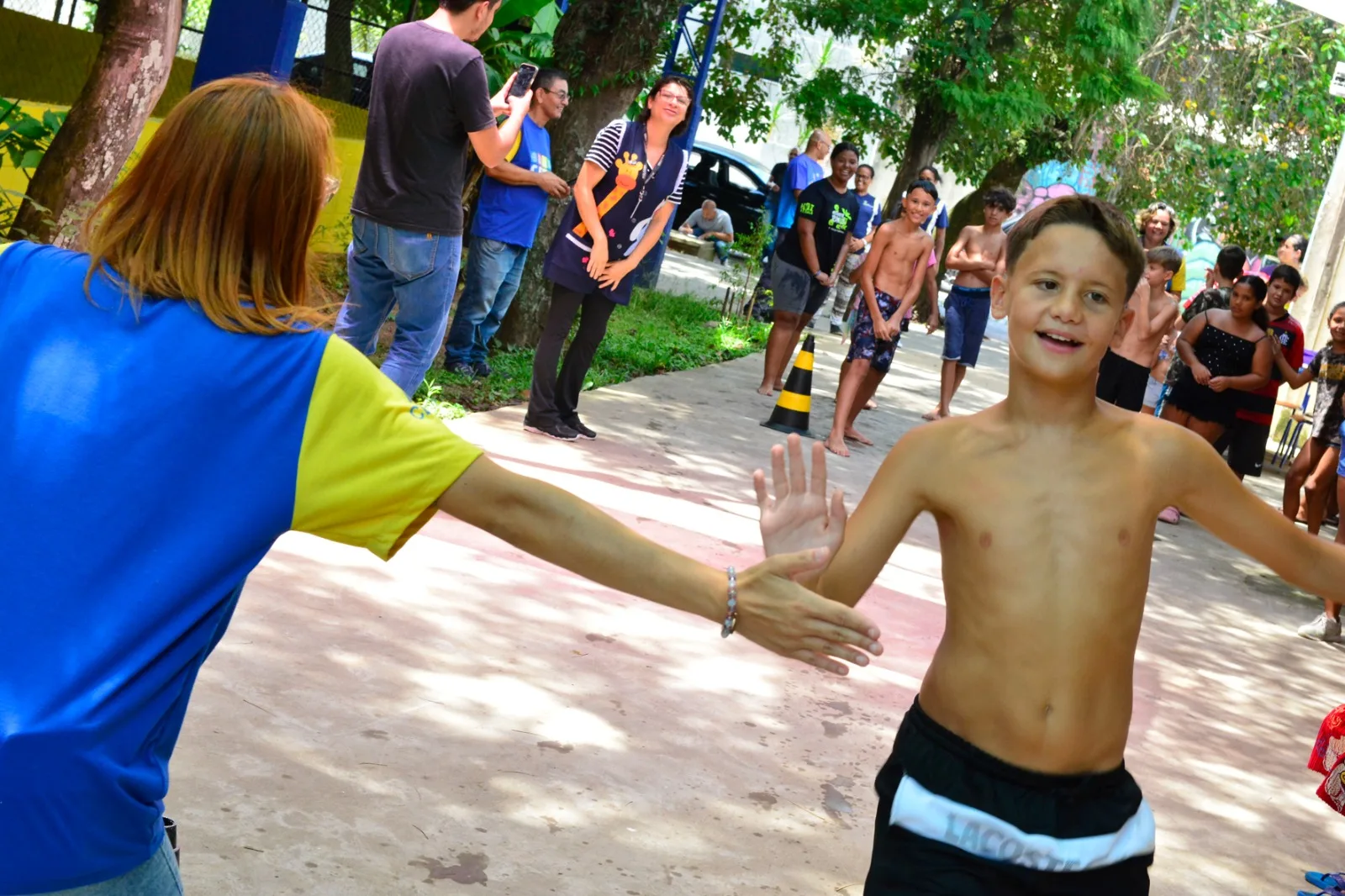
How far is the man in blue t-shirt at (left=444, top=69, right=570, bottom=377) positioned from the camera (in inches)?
365

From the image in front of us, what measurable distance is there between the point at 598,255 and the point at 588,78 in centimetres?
311

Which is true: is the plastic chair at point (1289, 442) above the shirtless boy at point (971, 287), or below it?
below

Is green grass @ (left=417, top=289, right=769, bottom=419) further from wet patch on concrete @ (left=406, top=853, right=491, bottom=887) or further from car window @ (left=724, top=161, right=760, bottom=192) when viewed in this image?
car window @ (left=724, top=161, right=760, bottom=192)

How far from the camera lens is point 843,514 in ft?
9.14

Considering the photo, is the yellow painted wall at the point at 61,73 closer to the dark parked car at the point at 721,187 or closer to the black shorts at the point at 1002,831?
the black shorts at the point at 1002,831

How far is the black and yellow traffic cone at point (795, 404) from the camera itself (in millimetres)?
10844

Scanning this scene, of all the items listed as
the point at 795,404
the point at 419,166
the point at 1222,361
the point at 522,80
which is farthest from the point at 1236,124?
the point at 419,166

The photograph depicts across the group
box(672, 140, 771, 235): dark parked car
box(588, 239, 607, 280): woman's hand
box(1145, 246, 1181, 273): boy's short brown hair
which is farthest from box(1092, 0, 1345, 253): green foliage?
box(588, 239, 607, 280): woman's hand

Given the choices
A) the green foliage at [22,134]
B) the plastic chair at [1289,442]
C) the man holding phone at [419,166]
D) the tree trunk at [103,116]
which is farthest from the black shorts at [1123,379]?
the green foliage at [22,134]

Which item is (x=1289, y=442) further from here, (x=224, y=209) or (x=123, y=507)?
(x=123, y=507)

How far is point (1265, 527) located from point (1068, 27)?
17319 millimetres

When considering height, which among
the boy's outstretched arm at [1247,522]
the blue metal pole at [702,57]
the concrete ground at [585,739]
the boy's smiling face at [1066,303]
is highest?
the blue metal pole at [702,57]

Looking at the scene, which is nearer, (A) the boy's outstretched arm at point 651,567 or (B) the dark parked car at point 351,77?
(A) the boy's outstretched arm at point 651,567

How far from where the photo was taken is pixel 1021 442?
298 cm
